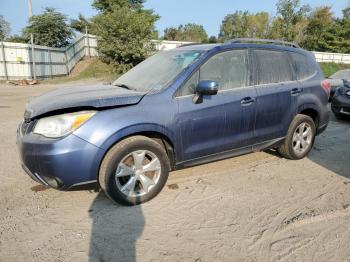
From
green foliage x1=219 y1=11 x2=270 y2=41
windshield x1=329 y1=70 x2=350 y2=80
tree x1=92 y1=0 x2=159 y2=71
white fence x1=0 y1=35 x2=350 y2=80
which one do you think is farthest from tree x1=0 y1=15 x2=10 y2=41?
windshield x1=329 y1=70 x2=350 y2=80

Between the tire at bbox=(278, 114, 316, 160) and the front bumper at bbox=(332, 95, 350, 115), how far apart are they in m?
3.76

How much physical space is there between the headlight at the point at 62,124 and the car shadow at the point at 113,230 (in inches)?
36.0

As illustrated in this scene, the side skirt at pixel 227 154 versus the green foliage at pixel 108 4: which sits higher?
the green foliage at pixel 108 4

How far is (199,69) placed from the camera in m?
3.91

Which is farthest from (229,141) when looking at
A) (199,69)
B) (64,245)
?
(64,245)

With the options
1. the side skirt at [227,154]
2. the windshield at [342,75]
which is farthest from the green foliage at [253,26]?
the side skirt at [227,154]

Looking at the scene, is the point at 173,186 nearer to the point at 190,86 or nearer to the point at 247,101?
the point at 190,86

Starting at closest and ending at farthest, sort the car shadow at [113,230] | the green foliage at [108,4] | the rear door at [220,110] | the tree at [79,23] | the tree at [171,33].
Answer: the car shadow at [113,230]
the rear door at [220,110]
the green foliage at [108,4]
the tree at [79,23]
the tree at [171,33]

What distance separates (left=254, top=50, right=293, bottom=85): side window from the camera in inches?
179

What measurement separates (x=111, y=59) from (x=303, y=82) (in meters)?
19.6

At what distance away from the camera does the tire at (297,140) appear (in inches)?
196

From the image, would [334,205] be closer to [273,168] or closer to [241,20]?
[273,168]

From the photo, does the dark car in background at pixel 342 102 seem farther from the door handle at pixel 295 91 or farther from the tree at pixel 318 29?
the tree at pixel 318 29

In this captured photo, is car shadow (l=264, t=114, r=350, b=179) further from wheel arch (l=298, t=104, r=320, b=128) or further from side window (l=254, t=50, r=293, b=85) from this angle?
side window (l=254, t=50, r=293, b=85)
